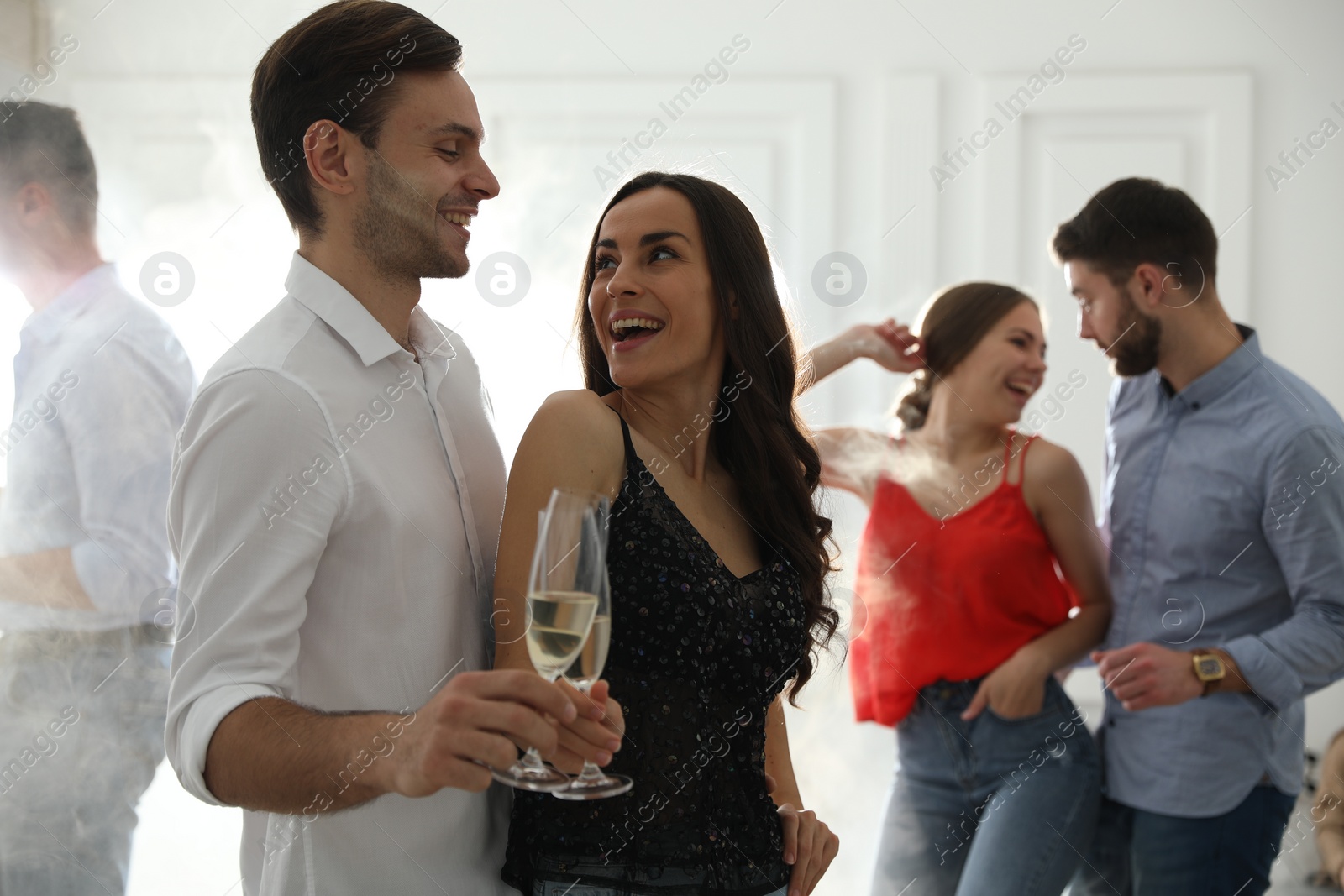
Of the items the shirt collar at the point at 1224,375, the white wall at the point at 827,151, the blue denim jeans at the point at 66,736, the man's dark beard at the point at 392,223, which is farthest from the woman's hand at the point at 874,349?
the blue denim jeans at the point at 66,736

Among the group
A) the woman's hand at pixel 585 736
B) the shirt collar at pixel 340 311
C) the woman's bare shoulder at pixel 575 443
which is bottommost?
the woman's hand at pixel 585 736

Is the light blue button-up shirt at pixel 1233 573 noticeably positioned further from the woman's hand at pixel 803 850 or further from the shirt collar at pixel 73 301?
the shirt collar at pixel 73 301

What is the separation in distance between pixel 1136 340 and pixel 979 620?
1.86ft

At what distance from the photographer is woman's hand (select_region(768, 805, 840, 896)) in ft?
3.92

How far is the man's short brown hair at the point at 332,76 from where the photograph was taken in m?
1.08

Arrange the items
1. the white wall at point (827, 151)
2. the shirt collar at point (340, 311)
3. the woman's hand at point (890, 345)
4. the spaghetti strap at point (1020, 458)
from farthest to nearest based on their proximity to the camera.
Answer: the white wall at point (827, 151) < the woman's hand at point (890, 345) < the spaghetti strap at point (1020, 458) < the shirt collar at point (340, 311)

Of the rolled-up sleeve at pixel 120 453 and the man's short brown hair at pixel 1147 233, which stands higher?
the man's short brown hair at pixel 1147 233

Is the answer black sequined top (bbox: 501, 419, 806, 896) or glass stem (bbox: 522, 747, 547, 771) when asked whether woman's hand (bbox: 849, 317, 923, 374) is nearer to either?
black sequined top (bbox: 501, 419, 806, 896)

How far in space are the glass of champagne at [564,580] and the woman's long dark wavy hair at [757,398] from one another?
480 mm

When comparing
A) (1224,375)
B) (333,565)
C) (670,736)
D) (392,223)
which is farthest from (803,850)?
(1224,375)

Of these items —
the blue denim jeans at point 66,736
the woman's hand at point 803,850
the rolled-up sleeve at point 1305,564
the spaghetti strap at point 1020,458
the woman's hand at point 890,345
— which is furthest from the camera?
the blue denim jeans at point 66,736

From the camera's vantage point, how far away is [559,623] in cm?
79

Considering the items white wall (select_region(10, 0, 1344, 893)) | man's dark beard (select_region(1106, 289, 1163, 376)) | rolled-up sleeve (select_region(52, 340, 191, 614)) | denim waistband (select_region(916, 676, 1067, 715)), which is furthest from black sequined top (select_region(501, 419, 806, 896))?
white wall (select_region(10, 0, 1344, 893))

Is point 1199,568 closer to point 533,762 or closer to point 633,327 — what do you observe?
point 633,327
